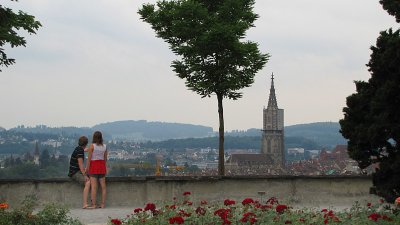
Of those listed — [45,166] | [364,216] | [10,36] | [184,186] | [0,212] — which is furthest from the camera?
[45,166]

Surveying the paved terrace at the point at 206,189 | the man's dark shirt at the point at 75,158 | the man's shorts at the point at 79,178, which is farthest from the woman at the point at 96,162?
the paved terrace at the point at 206,189

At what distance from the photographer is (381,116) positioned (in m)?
10.8

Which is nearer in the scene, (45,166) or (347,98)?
(347,98)

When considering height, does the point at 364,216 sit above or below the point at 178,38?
below

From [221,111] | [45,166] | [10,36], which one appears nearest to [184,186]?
[221,111]

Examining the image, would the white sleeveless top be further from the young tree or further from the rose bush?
the young tree

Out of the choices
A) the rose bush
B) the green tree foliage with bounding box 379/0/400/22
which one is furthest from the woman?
the green tree foliage with bounding box 379/0/400/22

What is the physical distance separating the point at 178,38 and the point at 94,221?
33.7 feet

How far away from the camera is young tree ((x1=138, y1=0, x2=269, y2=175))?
70.9 feet

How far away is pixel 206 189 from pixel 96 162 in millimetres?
3036

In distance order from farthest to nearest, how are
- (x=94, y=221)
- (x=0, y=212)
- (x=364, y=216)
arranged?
(x=94, y=221) < (x=364, y=216) < (x=0, y=212)

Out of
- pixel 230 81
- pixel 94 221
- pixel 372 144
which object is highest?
pixel 230 81

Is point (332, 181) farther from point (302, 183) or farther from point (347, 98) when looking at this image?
point (347, 98)

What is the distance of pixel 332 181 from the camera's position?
16.6 m
